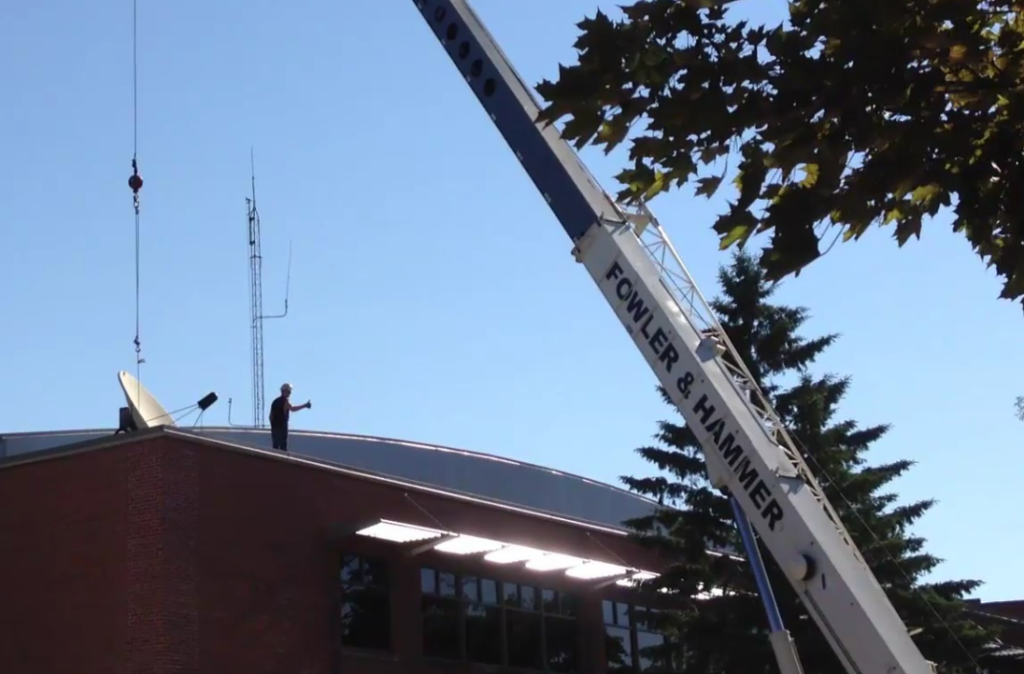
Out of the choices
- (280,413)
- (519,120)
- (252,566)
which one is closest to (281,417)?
(280,413)

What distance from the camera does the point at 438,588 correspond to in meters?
28.4

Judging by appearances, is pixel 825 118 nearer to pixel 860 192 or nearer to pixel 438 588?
pixel 860 192

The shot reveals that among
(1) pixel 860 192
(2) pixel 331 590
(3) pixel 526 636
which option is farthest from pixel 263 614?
(1) pixel 860 192

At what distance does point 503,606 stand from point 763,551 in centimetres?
518

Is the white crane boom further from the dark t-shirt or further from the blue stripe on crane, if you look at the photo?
the dark t-shirt

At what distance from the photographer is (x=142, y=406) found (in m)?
25.6

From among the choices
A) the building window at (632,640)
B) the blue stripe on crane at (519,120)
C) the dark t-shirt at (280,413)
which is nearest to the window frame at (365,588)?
the dark t-shirt at (280,413)

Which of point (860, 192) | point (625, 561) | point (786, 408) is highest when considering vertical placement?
point (786, 408)

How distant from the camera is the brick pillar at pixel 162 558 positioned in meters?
22.9

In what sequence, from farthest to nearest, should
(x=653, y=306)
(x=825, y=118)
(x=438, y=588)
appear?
(x=438, y=588) < (x=653, y=306) < (x=825, y=118)

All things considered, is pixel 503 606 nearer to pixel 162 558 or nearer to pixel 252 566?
pixel 252 566

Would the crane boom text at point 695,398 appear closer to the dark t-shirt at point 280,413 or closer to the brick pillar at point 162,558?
the brick pillar at point 162,558

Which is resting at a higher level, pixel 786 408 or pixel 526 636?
pixel 786 408

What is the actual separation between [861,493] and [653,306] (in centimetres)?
1375
